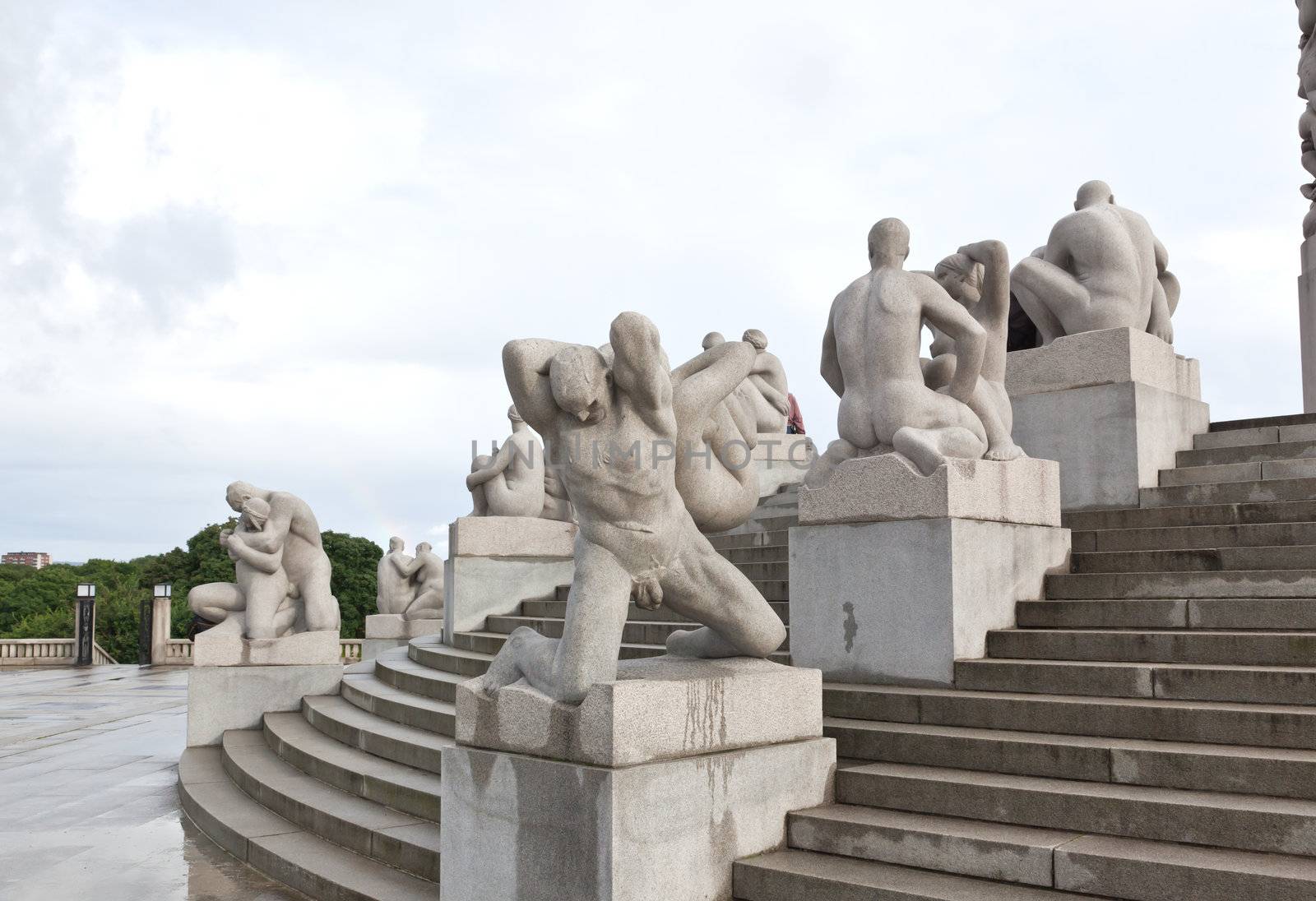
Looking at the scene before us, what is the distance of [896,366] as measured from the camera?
663cm

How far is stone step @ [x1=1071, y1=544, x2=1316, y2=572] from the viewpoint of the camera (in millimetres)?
6344

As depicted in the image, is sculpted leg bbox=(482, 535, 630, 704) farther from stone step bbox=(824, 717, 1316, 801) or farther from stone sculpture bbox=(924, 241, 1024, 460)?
stone sculpture bbox=(924, 241, 1024, 460)

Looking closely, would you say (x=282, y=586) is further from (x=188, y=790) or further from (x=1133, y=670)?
(x=1133, y=670)

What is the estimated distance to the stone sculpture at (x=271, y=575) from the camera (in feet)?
34.3

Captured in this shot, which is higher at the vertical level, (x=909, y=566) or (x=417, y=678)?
(x=909, y=566)

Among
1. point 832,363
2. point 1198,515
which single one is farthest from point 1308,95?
point 832,363

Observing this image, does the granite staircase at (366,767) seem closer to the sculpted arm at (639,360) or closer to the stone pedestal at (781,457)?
the sculpted arm at (639,360)

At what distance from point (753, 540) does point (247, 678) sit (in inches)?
199

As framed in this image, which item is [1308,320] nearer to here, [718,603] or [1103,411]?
[1103,411]

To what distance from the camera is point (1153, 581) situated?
21.1 feet

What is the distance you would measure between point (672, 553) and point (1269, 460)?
594cm

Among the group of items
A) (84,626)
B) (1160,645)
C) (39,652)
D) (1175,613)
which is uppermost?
(1175,613)

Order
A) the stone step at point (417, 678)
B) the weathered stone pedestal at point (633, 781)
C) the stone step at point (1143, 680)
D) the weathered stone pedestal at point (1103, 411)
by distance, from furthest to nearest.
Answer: the weathered stone pedestal at point (1103, 411) < the stone step at point (417, 678) < the stone step at point (1143, 680) < the weathered stone pedestal at point (633, 781)

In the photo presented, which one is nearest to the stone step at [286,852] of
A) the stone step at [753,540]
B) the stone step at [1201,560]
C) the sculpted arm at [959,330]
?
the sculpted arm at [959,330]
